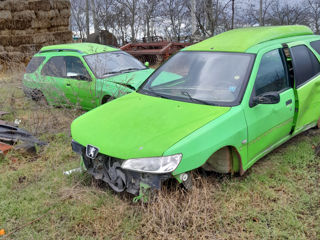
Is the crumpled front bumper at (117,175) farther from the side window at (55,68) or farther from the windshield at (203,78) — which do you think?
the side window at (55,68)

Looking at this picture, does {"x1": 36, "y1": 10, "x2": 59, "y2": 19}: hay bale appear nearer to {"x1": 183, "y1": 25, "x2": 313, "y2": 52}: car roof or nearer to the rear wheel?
the rear wheel

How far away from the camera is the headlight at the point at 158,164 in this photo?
2.98 m

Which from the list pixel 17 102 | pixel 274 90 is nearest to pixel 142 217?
pixel 274 90

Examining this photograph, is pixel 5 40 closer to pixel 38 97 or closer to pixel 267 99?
pixel 38 97

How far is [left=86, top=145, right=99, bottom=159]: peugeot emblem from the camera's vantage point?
3.35 meters

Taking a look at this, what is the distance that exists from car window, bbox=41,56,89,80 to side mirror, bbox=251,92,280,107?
4.04 metres

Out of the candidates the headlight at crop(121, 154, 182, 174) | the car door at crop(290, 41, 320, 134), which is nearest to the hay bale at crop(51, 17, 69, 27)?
the car door at crop(290, 41, 320, 134)

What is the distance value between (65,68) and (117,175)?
183 inches

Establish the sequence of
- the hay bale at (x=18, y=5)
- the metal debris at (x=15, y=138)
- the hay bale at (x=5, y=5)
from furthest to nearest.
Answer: the hay bale at (x=18, y=5) < the hay bale at (x=5, y=5) < the metal debris at (x=15, y=138)

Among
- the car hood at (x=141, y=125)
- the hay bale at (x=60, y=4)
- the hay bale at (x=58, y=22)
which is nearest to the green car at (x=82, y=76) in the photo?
the car hood at (x=141, y=125)

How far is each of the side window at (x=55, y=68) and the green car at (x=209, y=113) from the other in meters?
3.52

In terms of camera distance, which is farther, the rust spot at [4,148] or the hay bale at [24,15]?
the hay bale at [24,15]

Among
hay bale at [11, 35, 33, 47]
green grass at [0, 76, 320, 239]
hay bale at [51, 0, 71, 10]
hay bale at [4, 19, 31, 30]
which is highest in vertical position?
hay bale at [51, 0, 71, 10]

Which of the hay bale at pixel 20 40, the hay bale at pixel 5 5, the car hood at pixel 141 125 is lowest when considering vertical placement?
the car hood at pixel 141 125
